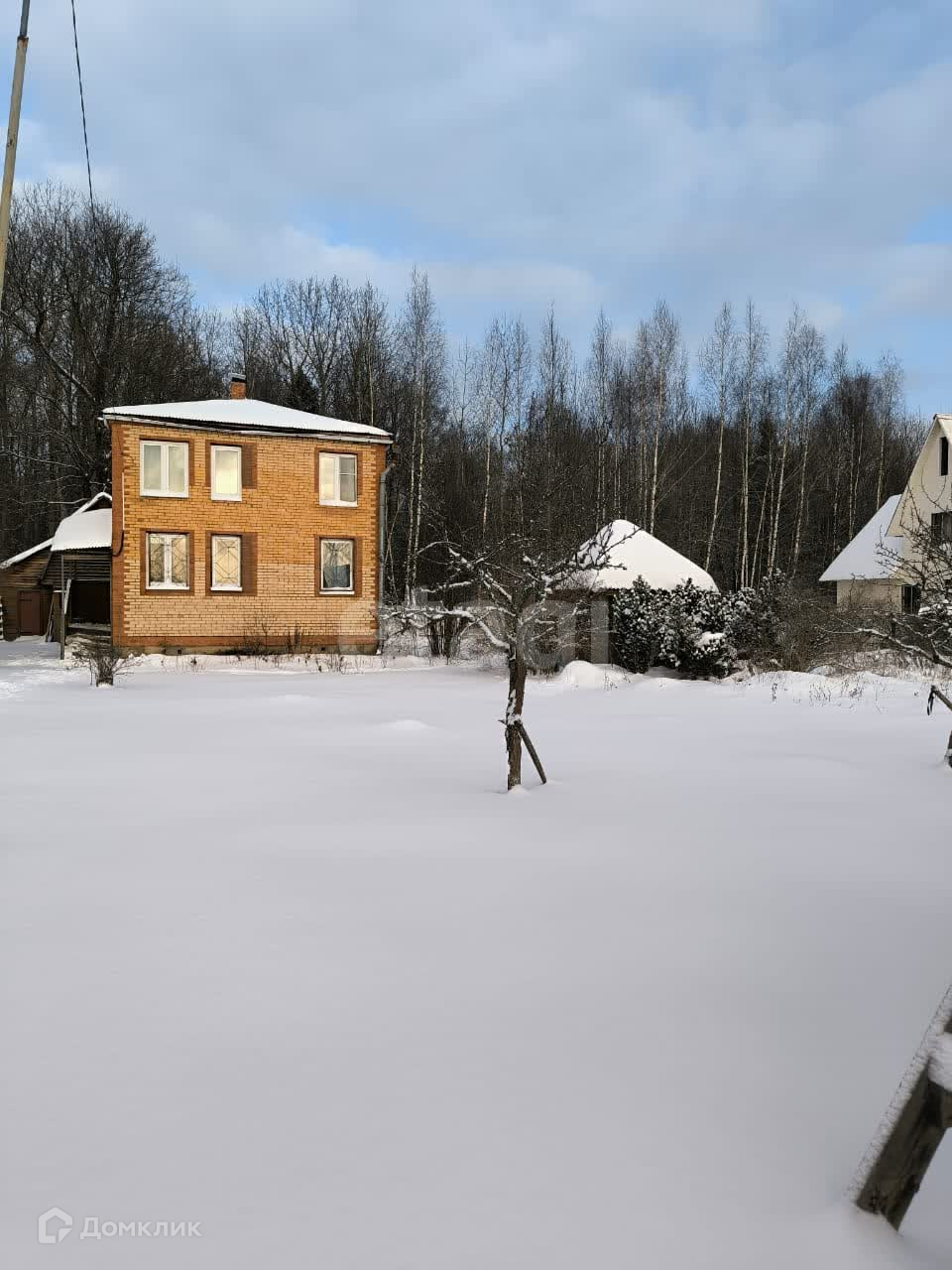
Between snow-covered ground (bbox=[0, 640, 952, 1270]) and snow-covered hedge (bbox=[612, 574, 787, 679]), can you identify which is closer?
snow-covered ground (bbox=[0, 640, 952, 1270])

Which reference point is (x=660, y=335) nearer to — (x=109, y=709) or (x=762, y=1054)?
(x=109, y=709)

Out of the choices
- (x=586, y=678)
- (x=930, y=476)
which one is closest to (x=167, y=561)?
(x=586, y=678)

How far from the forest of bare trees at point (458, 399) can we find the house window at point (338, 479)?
188 inches

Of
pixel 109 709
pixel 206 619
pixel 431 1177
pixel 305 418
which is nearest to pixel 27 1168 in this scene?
pixel 431 1177

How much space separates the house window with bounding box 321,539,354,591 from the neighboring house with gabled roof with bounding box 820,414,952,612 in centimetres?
1362

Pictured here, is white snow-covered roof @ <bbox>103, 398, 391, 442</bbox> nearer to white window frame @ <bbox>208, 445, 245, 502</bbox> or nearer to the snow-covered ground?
white window frame @ <bbox>208, 445, 245, 502</bbox>

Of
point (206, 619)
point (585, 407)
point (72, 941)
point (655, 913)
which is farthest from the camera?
point (585, 407)

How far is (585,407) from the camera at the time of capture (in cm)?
4016

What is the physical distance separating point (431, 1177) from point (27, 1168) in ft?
3.82

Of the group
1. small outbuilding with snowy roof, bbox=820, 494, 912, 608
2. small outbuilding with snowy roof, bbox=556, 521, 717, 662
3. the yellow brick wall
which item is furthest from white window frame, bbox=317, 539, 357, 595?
small outbuilding with snowy roof, bbox=820, 494, 912, 608

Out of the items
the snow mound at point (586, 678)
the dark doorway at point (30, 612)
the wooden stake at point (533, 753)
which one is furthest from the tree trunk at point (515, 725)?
the dark doorway at point (30, 612)

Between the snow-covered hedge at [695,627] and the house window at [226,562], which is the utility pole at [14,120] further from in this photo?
the house window at [226,562]

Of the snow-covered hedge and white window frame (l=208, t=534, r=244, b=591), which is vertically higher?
white window frame (l=208, t=534, r=244, b=591)

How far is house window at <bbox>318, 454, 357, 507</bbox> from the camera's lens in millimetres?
25250
